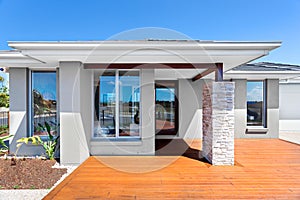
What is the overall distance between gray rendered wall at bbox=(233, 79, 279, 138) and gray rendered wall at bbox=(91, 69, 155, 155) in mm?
5778

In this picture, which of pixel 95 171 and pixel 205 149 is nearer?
pixel 95 171

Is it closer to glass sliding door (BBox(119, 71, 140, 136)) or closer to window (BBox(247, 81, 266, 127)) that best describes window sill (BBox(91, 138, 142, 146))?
glass sliding door (BBox(119, 71, 140, 136))

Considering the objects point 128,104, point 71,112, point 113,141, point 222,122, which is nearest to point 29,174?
point 71,112

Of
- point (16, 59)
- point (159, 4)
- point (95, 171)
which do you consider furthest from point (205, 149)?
point (159, 4)

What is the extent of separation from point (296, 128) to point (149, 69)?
12.4 metres

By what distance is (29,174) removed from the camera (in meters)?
6.16

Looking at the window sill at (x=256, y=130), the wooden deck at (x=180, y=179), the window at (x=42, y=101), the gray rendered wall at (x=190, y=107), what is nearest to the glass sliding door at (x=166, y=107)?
the gray rendered wall at (x=190, y=107)

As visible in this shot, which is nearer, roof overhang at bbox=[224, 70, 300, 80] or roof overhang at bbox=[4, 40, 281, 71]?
roof overhang at bbox=[4, 40, 281, 71]

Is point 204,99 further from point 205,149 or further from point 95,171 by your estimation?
point 95,171

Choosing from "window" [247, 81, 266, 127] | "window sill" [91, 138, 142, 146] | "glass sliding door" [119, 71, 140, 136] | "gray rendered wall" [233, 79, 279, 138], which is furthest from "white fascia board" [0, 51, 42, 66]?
"window" [247, 81, 266, 127]

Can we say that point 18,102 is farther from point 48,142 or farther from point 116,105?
point 116,105

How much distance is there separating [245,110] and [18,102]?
34.4 feet

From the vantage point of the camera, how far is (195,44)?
532 cm

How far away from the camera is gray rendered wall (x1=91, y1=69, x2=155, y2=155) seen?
762cm
